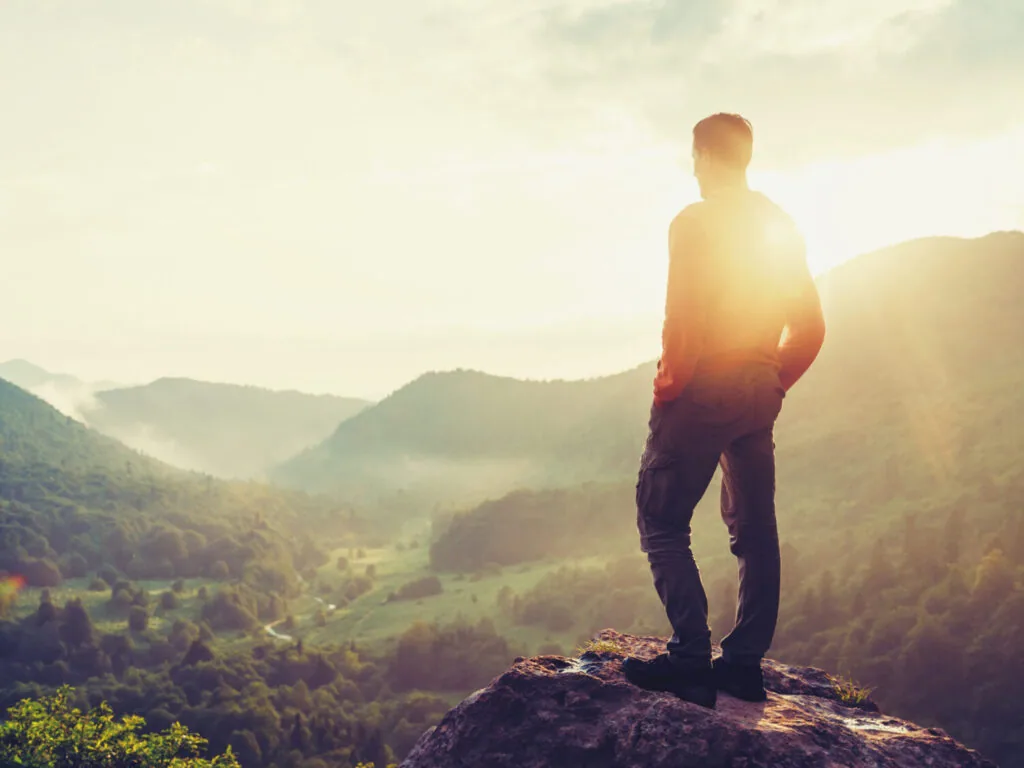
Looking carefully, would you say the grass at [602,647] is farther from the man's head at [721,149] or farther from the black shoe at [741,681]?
the man's head at [721,149]

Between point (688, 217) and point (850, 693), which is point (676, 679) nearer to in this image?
point (850, 693)

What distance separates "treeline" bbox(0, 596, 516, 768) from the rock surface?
108 meters

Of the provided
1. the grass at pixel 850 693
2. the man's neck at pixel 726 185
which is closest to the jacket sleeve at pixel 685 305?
the man's neck at pixel 726 185

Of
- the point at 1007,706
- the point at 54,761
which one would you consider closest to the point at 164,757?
the point at 54,761

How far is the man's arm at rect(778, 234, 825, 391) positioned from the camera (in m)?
8.83

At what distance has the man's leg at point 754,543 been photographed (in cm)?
879

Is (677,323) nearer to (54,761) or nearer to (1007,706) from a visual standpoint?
(54,761)

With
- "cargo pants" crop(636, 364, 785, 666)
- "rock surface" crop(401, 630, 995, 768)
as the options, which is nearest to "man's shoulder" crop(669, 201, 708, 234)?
"cargo pants" crop(636, 364, 785, 666)

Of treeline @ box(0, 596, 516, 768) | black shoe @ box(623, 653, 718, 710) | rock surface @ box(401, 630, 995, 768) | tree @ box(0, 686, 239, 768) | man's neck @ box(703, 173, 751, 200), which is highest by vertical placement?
man's neck @ box(703, 173, 751, 200)

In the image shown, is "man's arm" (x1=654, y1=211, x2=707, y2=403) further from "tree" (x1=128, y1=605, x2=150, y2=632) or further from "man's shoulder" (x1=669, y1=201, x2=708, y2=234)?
"tree" (x1=128, y1=605, x2=150, y2=632)

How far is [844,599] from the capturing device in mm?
136500

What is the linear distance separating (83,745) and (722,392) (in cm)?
4816

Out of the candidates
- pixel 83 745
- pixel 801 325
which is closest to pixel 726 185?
pixel 801 325

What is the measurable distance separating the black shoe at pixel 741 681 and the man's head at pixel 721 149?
190 inches
